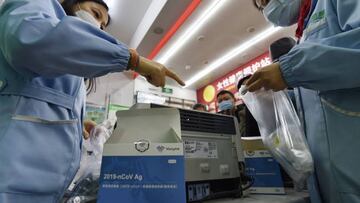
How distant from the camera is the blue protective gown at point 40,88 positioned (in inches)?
18.6

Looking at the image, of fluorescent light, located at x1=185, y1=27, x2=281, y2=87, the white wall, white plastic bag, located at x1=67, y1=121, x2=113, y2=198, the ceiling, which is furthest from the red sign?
white plastic bag, located at x1=67, y1=121, x2=113, y2=198

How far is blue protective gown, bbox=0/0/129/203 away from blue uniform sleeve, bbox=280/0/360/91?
466mm

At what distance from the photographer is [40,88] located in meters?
0.56

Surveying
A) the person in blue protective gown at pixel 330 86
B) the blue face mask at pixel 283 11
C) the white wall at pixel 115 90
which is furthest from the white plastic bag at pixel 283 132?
the white wall at pixel 115 90

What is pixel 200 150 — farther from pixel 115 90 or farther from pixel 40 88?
pixel 115 90

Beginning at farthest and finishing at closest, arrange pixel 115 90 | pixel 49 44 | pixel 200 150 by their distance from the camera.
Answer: pixel 115 90, pixel 200 150, pixel 49 44

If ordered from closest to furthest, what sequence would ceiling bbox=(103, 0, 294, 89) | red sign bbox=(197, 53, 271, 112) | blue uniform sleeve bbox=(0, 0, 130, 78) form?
blue uniform sleeve bbox=(0, 0, 130, 78), ceiling bbox=(103, 0, 294, 89), red sign bbox=(197, 53, 271, 112)

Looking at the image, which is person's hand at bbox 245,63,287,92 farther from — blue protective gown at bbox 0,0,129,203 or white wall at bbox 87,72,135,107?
white wall at bbox 87,72,135,107

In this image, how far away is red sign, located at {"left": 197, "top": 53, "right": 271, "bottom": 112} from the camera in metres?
3.99

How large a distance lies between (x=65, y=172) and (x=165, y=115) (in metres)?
0.31

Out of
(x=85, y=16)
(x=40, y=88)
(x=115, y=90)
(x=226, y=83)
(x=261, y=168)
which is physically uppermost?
(x=226, y=83)

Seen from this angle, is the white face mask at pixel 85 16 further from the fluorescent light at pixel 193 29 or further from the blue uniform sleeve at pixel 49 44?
the fluorescent light at pixel 193 29

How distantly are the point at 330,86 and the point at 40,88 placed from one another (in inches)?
29.8

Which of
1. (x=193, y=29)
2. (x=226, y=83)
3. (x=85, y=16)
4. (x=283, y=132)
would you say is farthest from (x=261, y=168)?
(x=226, y=83)
